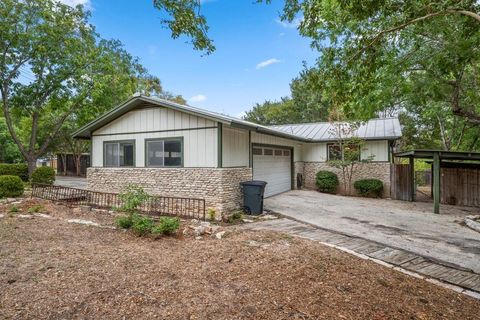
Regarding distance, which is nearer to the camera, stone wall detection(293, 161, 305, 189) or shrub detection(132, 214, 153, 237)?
shrub detection(132, 214, 153, 237)

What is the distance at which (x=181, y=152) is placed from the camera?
9258 millimetres

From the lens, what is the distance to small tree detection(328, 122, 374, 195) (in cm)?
1396

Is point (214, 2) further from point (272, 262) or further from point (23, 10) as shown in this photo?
point (23, 10)

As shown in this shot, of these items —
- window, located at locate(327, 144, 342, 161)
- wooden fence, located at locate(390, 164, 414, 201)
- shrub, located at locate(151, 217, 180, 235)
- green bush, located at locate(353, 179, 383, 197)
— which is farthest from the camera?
window, located at locate(327, 144, 342, 161)

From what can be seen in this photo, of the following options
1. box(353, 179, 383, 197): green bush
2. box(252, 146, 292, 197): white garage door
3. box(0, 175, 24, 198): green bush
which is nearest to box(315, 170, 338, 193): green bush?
box(353, 179, 383, 197): green bush

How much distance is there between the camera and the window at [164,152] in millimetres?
9352

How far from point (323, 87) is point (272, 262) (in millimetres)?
3629

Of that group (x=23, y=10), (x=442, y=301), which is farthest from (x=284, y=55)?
(x=23, y=10)

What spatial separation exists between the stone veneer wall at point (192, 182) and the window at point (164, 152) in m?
0.23

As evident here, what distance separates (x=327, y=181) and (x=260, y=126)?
655 cm

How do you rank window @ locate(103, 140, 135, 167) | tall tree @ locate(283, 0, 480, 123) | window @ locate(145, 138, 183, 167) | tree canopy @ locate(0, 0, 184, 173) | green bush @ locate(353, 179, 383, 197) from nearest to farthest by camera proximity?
tall tree @ locate(283, 0, 480, 123) → window @ locate(145, 138, 183, 167) → window @ locate(103, 140, 135, 167) → green bush @ locate(353, 179, 383, 197) → tree canopy @ locate(0, 0, 184, 173)

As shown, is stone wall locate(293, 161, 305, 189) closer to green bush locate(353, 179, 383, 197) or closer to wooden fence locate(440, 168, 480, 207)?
green bush locate(353, 179, 383, 197)

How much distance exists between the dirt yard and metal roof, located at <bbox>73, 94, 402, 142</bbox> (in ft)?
14.0

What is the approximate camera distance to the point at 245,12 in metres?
7.18
